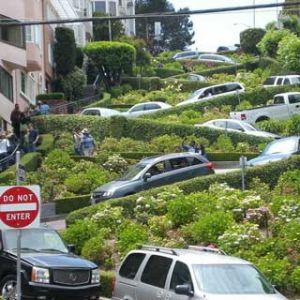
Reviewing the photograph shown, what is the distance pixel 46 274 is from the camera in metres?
17.7

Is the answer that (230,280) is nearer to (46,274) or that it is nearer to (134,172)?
(46,274)

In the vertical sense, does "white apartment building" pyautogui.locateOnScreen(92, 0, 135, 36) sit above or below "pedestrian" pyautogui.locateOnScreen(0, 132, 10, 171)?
above

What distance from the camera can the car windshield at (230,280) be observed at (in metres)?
13.9

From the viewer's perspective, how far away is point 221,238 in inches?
787

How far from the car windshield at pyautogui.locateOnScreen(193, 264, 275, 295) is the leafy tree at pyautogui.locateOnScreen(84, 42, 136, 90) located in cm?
5700

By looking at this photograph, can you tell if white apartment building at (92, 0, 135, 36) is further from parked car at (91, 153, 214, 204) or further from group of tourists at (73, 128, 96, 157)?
parked car at (91, 153, 214, 204)

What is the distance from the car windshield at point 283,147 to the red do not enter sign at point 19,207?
16283 millimetres

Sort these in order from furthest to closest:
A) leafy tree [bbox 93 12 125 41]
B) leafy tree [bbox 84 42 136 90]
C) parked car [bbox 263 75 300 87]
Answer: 1. leafy tree [bbox 93 12 125 41]
2. leafy tree [bbox 84 42 136 90]
3. parked car [bbox 263 75 300 87]

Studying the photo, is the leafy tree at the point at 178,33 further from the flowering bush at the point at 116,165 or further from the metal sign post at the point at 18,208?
the metal sign post at the point at 18,208

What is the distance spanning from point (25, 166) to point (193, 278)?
2079 cm

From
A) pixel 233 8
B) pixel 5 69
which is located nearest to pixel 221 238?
pixel 233 8

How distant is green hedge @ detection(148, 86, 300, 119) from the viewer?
168ft

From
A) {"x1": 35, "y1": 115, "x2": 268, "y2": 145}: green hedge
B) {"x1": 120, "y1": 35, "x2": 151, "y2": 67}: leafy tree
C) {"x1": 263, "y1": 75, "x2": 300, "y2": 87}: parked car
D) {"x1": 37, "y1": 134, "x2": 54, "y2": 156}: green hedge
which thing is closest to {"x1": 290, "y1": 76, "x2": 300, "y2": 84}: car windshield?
{"x1": 263, "y1": 75, "x2": 300, "y2": 87}: parked car

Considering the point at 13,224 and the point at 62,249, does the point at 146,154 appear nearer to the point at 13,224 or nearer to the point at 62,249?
the point at 62,249
